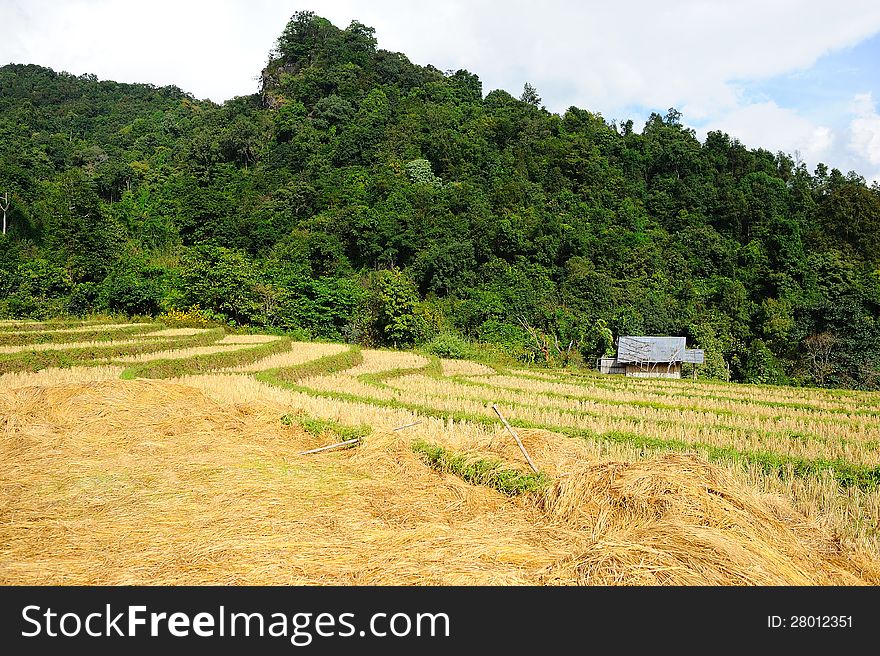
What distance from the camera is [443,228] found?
47219 mm

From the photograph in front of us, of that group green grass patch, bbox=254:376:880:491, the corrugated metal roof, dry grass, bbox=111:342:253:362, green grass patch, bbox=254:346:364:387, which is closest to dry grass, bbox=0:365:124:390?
dry grass, bbox=111:342:253:362

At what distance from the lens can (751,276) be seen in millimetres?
45750

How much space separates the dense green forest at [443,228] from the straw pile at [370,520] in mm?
26616

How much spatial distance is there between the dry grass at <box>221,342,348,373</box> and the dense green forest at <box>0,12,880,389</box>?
779 centimetres

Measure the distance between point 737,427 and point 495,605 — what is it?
10.1 metres

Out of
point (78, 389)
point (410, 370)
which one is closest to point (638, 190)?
point (410, 370)

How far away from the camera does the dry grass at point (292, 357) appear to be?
802 inches

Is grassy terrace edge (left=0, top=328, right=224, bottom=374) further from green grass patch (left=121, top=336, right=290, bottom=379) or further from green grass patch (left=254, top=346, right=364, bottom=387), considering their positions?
green grass patch (left=254, top=346, right=364, bottom=387)

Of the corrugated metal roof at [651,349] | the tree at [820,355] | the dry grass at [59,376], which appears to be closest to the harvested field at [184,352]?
the dry grass at [59,376]

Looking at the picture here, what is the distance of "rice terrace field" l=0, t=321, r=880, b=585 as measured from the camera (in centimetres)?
547

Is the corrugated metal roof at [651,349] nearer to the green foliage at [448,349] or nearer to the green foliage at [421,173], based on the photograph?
the green foliage at [448,349]

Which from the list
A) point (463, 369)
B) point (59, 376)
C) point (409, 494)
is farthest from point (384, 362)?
point (409, 494)

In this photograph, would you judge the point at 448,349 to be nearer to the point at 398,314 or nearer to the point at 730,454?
the point at 398,314

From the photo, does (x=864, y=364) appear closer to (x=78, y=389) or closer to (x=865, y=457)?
(x=865, y=457)
